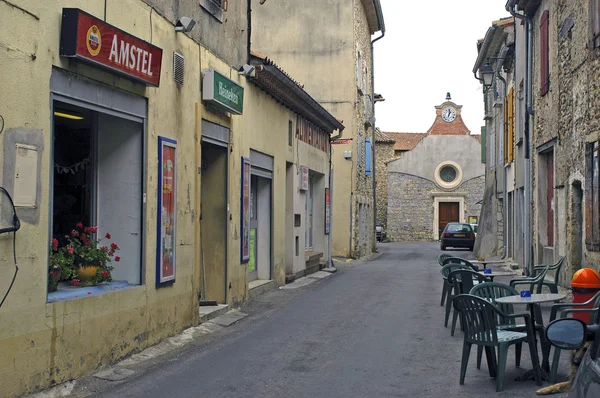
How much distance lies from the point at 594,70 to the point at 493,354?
7.14 m

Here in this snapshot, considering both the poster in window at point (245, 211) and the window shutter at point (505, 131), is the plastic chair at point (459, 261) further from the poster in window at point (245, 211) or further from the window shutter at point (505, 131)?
the window shutter at point (505, 131)

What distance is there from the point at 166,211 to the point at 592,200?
7.22 metres

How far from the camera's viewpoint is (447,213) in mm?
52812

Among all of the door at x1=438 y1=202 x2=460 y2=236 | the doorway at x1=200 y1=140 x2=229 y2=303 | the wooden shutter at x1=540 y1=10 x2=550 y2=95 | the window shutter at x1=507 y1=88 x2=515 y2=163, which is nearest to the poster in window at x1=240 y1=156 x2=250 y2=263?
the doorway at x1=200 y1=140 x2=229 y2=303

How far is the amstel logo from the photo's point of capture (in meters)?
7.22

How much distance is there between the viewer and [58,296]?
7.10 meters

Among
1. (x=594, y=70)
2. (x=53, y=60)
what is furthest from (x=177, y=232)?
(x=594, y=70)

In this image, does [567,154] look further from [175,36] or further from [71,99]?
[71,99]

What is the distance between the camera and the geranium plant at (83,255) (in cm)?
763

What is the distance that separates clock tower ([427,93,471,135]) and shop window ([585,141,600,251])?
4540 cm

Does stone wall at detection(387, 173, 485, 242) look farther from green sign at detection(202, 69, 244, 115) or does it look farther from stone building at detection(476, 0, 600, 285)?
green sign at detection(202, 69, 244, 115)

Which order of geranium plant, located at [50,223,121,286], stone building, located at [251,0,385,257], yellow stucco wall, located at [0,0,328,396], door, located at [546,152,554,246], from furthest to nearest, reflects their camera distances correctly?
stone building, located at [251,0,385,257], door, located at [546,152,554,246], geranium plant, located at [50,223,121,286], yellow stucco wall, located at [0,0,328,396]

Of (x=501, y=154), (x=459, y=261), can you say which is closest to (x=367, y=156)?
(x=501, y=154)

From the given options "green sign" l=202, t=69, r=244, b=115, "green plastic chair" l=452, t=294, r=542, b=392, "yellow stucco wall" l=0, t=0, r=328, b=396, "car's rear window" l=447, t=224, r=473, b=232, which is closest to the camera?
"yellow stucco wall" l=0, t=0, r=328, b=396
